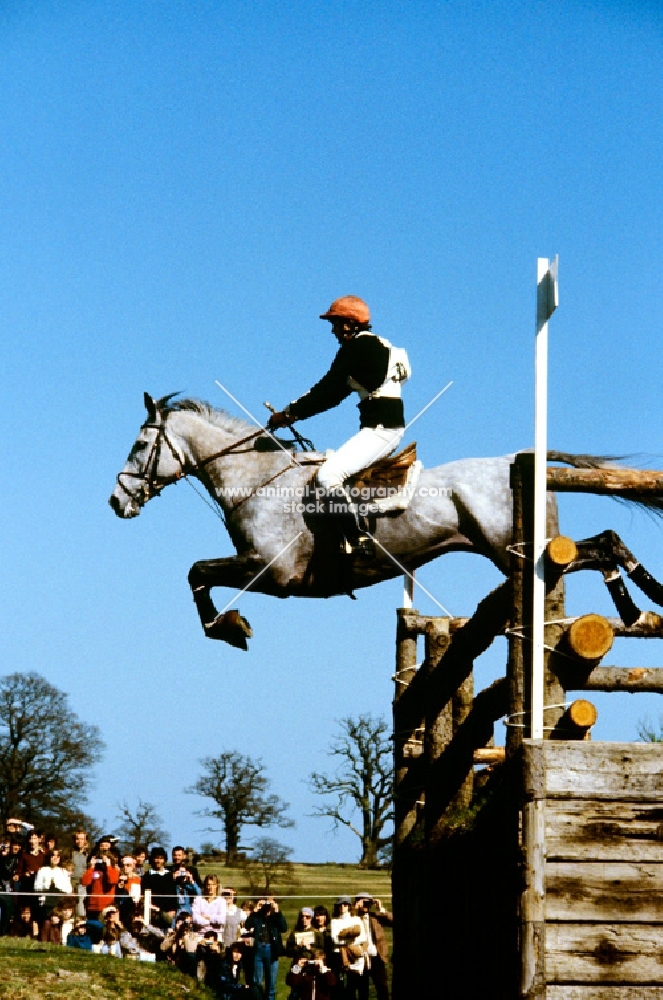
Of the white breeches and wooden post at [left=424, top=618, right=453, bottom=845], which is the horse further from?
wooden post at [left=424, top=618, right=453, bottom=845]

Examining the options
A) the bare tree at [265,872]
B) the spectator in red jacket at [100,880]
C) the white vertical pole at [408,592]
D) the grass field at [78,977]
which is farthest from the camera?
the bare tree at [265,872]

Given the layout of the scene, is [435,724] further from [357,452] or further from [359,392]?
[359,392]

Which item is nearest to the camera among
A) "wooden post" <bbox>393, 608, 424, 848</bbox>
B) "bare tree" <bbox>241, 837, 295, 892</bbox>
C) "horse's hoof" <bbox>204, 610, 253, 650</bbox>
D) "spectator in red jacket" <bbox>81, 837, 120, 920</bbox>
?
"horse's hoof" <bbox>204, 610, 253, 650</bbox>

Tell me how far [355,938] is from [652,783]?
6853 mm

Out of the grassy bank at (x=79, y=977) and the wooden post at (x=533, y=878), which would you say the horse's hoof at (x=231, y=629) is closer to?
the grassy bank at (x=79, y=977)

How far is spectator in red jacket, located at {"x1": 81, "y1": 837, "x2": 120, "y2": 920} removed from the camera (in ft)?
41.3

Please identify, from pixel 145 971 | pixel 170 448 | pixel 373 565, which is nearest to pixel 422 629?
pixel 373 565

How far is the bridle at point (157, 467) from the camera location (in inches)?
427

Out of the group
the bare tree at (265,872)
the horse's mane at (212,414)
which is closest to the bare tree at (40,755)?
the bare tree at (265,872)

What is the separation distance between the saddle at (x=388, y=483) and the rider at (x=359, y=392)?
12 cm

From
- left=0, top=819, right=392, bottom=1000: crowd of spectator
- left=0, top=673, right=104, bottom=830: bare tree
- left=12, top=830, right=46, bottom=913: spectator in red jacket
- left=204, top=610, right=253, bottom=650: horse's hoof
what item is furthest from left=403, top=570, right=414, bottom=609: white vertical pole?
left=0, top=673, right=104, bottom=830: bare tree

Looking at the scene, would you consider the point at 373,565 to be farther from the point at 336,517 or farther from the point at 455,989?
the point at 455,989

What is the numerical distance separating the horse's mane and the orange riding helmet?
165 cm

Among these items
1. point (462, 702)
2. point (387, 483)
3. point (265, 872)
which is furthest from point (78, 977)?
point (265, 872)
